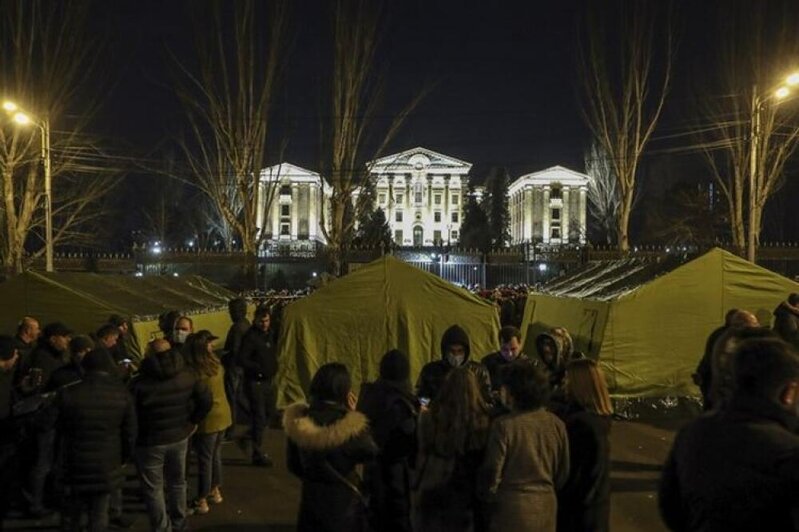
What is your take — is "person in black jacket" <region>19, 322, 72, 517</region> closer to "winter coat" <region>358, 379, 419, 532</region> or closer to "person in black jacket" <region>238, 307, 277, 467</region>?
"person in black jacket" <region>238, 307, 277, 467</region>

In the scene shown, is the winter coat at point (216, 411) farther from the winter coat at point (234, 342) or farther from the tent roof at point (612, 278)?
the tent roof at point (612, 278)

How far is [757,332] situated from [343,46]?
77.4 ft

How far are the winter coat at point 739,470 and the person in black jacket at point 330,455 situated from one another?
2061mm

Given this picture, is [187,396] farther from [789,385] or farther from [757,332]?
[789,385]

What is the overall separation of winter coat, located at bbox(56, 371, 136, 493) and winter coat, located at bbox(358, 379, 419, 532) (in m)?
1.76

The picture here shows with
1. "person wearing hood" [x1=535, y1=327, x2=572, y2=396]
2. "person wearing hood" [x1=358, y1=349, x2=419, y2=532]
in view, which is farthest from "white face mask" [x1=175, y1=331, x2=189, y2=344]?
"person wearing hood" [x1=358, y1=349, x2=419, y2=532]

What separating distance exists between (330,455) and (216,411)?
3028 millimetres

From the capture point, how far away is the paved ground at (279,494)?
7094mm

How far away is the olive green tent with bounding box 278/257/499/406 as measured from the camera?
468 inches

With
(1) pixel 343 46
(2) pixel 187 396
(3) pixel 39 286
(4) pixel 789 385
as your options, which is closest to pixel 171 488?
(2) pixel 187 396

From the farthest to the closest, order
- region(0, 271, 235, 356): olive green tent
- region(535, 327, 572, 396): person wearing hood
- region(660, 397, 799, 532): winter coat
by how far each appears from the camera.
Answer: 1. region(0, 271, 235, 356): olive green tent
2. region(535, 327, 572, 396): person wearing hood
3. region(660, 397, 799, 532): winter coat

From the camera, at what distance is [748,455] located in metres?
2.60

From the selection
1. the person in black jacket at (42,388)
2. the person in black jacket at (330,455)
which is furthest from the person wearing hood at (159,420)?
the person in black jacket at (330,455)

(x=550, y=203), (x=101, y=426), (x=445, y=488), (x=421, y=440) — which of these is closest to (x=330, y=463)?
(x=421, y=440)
